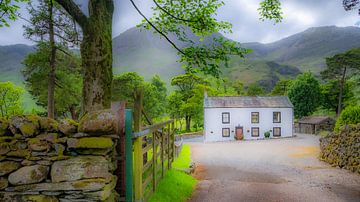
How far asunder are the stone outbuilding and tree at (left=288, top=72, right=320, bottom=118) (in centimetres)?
346

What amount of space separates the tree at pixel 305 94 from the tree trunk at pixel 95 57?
152 feet

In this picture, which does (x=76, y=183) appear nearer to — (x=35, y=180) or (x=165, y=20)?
(x=35, y=180)

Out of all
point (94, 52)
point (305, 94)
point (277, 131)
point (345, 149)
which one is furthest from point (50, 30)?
point (305, 94)

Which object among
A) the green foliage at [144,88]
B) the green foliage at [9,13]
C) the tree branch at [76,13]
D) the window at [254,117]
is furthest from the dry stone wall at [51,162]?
the window at [254,117]

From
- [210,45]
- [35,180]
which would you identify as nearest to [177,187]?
[210,45]

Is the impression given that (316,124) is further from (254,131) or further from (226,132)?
(226,132)

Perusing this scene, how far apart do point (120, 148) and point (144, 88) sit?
27710 millimetres

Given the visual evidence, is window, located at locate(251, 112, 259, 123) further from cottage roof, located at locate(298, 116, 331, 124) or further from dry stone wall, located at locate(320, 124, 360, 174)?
dry stone wall, located at locate(320, 124, 360, 174)

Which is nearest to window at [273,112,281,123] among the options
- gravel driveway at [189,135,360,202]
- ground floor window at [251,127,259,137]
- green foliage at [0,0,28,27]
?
ground floor window at [251,127,259,137]

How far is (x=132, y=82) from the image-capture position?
115ft

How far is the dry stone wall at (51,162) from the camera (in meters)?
3.71

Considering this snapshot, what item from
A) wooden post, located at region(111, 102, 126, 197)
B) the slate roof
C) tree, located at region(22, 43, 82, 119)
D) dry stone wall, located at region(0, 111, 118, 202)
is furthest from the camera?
the slate roof

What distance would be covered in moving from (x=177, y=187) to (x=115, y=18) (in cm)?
514

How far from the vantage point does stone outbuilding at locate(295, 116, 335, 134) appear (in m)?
40.3
